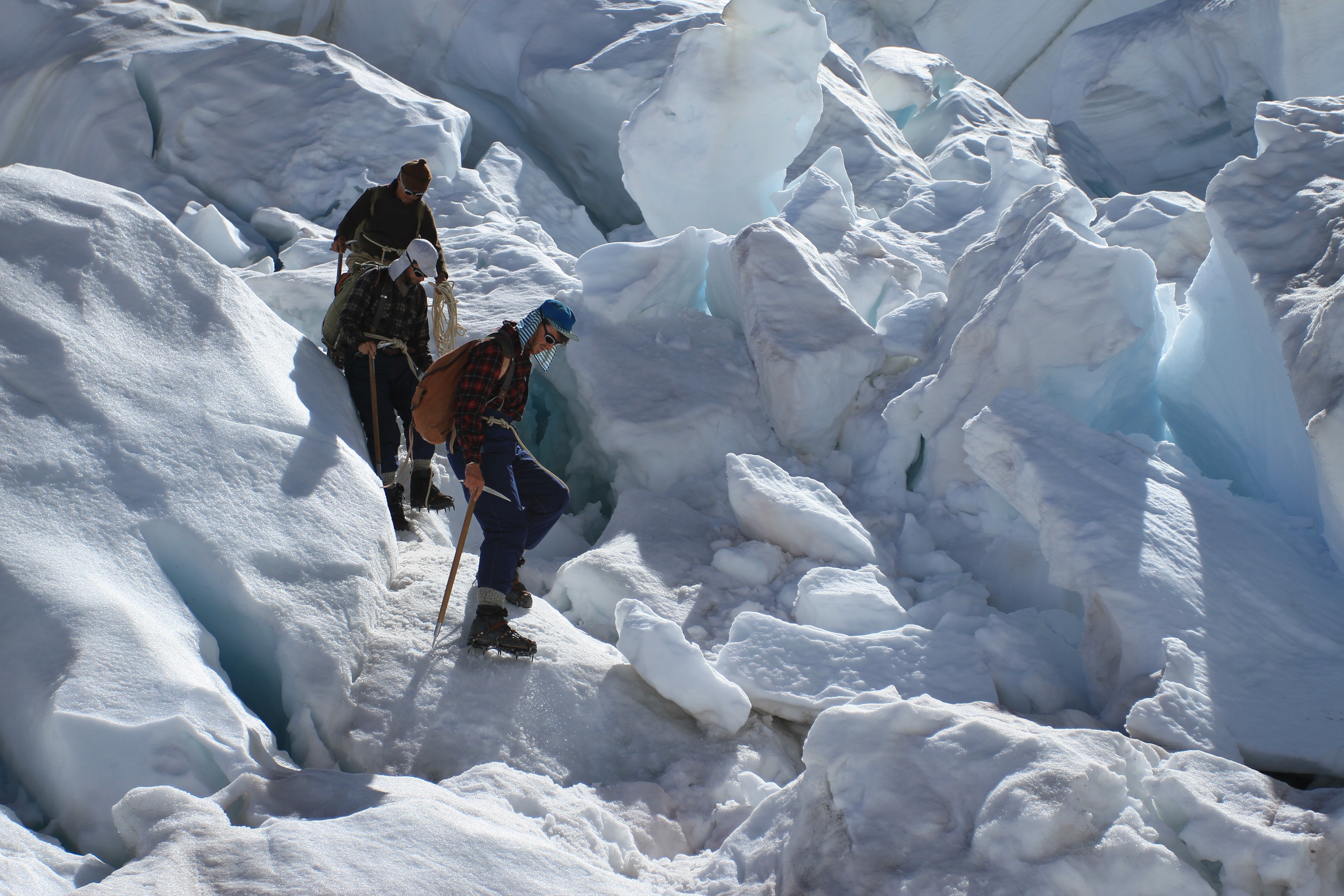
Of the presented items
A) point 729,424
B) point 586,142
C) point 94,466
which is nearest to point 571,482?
point 729,424

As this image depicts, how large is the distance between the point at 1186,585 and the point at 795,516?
1623 mm

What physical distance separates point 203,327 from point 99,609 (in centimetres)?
134

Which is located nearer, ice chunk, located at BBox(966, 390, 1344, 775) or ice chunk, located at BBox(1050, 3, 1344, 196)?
ice chunk, located at BBox(966, 390, 1344, 775)

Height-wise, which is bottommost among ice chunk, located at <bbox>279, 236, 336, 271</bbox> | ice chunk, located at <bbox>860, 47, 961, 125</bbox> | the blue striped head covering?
ice chunk, located at <bbox>279, 236, 336, 271</bbox>

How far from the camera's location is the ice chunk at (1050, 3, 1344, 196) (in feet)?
39.3

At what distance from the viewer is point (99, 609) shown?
8.32ft

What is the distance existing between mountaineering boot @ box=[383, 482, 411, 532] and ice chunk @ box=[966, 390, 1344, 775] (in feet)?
7.90

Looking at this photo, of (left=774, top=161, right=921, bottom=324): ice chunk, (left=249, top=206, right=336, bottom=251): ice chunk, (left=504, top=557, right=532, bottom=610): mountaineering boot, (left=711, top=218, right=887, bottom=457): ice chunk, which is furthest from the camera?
(left=249, top=206, right=336, bottom=251): ice chunk

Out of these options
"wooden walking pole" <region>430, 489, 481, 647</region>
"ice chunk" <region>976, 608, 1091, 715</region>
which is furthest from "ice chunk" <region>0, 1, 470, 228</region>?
"ice chunk" <region>976, 608, 1091, 715</region>

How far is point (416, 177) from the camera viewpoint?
14.1 ft

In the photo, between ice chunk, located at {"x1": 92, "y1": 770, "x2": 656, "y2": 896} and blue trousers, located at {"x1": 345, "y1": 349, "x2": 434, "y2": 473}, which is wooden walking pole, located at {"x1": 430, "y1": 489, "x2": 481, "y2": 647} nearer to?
ice chunk, located at {"x1": 92, "y1": 770, "x2": 656, "y2": 896}

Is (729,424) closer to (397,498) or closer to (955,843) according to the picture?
(397,498)

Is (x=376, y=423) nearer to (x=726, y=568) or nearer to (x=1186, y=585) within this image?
(x=726, y=568)

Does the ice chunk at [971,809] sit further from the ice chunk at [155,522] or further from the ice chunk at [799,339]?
the ice chunk at [799,339]
